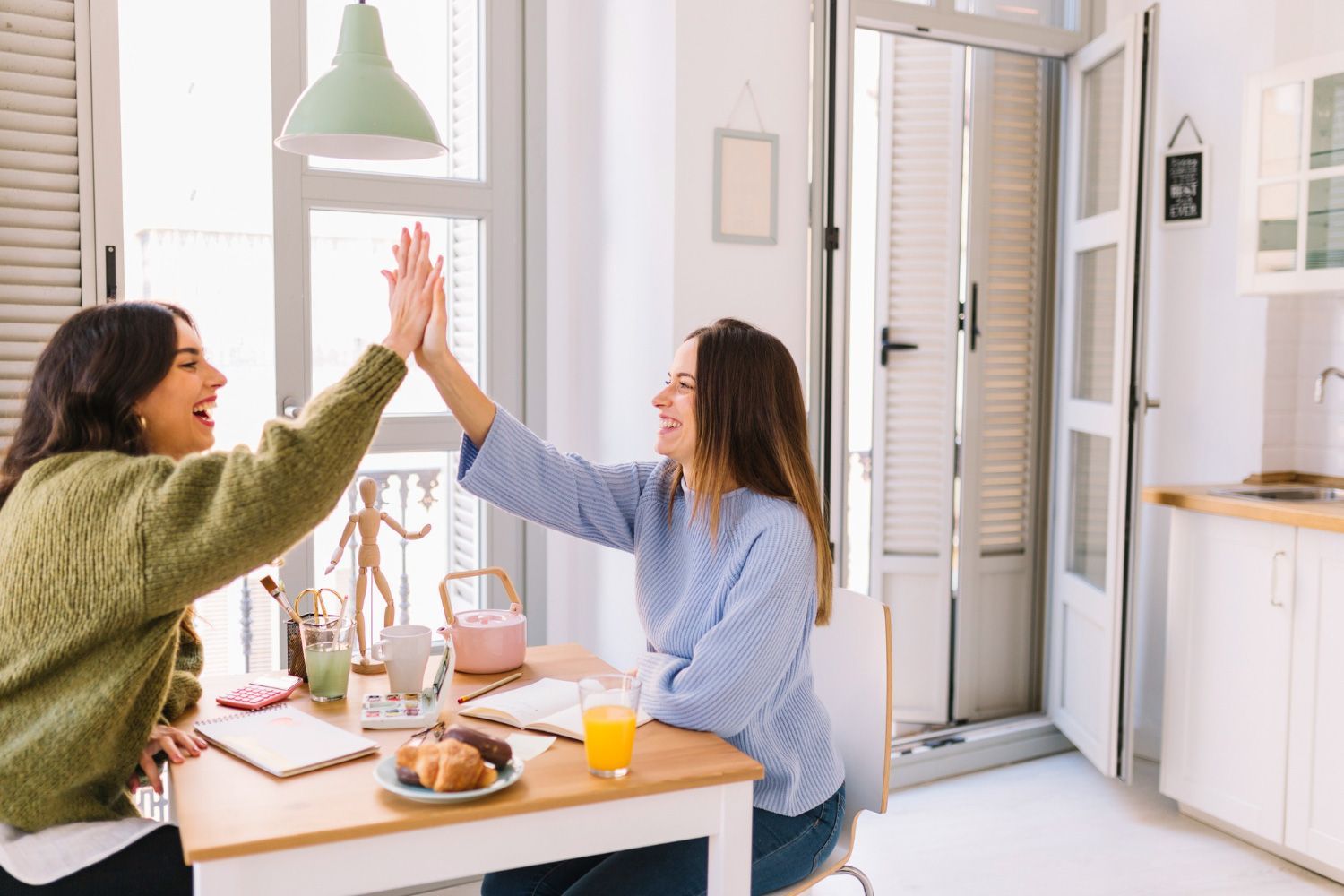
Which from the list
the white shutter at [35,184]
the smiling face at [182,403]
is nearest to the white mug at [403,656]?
the smiling face at [182,403]

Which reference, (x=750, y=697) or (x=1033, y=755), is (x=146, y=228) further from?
(x=1033, y=755)

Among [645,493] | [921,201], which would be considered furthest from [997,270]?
[645,493]

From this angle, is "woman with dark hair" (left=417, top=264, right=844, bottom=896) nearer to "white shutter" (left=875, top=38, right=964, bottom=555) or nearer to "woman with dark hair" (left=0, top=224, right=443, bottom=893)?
"woman with dark hair" (left=0, top=224, right=443, bottom=893)

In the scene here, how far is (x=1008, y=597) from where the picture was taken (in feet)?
11.8

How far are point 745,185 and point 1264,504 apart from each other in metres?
1.44

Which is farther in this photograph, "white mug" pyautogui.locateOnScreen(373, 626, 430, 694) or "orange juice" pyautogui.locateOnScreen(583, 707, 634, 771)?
"white mug" pyautogui.locateOnScreen(373, 626, 430, 694)

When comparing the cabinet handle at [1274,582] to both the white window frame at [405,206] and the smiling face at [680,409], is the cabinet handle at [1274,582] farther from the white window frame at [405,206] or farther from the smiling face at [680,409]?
the white window frame at [405,206]

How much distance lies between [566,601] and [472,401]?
140 cm

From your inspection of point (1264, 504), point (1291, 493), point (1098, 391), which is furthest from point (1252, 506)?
point (1098, 391)

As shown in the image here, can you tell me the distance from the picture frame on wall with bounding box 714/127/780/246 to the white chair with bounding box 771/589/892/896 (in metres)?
1.04

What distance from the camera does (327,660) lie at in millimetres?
1575

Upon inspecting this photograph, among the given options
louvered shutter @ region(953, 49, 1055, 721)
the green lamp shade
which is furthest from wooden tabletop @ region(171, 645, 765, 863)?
louvered shutter @ region(953, 49, 1055, 721)

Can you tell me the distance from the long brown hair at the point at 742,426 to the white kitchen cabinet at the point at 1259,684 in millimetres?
1475

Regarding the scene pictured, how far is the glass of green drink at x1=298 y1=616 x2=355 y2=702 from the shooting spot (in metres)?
1.58
